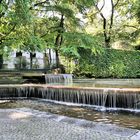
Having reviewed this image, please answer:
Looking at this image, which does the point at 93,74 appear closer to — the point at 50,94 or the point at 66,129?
the point at 50,94

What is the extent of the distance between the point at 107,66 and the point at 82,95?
33.7ft

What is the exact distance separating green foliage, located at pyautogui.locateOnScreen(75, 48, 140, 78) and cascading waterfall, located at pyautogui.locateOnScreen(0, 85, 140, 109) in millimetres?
8161

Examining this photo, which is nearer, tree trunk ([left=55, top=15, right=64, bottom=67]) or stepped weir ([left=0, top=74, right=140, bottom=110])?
stepped weir ([left=0, top=74, right=140, bottom=110])

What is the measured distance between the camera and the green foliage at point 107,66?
812 inches

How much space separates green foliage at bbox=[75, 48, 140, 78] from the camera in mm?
20625

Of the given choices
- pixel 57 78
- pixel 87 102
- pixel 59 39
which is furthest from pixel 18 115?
pixel 59 39

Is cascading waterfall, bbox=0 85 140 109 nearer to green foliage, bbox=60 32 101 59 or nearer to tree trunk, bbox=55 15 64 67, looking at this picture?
green foliage, bbox=60 32 101 59

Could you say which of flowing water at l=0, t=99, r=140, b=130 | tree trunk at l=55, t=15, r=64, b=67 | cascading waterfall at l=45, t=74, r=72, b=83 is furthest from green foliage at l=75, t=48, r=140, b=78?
flowing water at l=0, t=99, r=140, b=130

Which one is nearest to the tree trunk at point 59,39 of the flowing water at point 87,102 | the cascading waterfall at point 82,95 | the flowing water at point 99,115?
the cascading waterfall at point 82,95

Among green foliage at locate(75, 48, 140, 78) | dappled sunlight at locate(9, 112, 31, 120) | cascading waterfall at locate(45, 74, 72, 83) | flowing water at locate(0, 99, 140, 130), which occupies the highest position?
green foliage at locate(75, 48, 140, 78)

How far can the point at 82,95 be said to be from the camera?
10.9 meters

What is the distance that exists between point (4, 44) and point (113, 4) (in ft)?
42.2

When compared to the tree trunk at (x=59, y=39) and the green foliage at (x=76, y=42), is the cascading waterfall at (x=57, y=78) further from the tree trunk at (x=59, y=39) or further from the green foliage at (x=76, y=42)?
the tree trunk at (x=59, y=39)

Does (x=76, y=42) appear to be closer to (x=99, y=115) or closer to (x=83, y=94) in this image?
(x=83, y=94)
